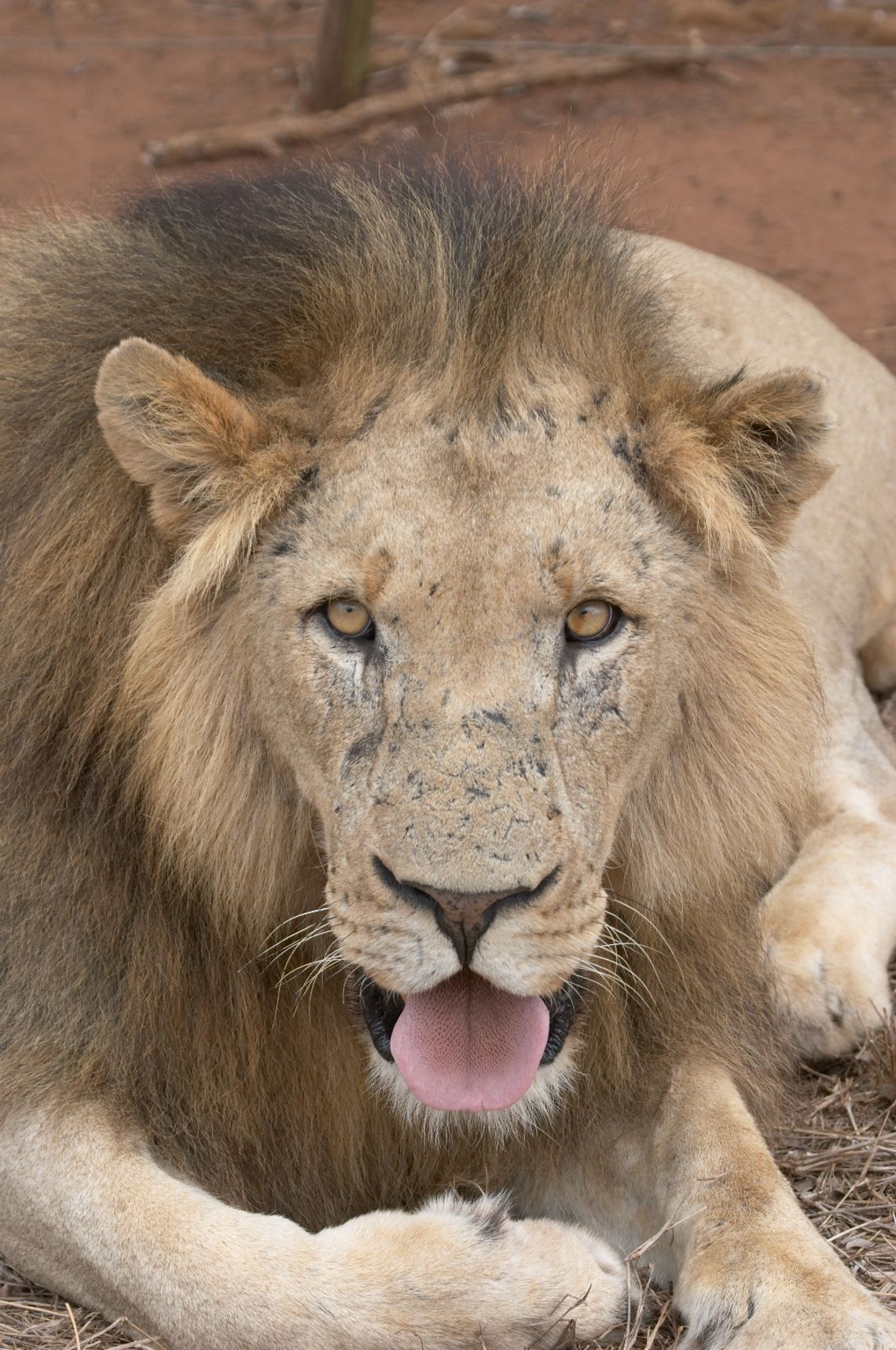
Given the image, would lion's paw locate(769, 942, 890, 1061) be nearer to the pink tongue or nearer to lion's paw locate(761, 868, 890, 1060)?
lion's paw locate(761, 868, 890, 1060)

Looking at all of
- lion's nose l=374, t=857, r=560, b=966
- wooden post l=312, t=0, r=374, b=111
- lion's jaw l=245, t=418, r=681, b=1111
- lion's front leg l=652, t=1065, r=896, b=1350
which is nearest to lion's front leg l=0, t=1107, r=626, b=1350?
lion's front leg l=652, t=1065, r=896, b=1350

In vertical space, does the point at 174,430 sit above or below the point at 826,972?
above

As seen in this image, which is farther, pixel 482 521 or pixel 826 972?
pixel 826 972

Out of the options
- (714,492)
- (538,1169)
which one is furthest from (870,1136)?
(714,492)

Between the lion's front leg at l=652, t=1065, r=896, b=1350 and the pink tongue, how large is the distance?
519 mm

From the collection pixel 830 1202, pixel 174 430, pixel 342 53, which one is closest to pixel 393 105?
pixel 342 53

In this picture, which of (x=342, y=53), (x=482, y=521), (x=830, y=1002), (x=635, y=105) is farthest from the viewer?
(x=635, y=105)

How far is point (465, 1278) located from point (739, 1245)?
0.48 metres

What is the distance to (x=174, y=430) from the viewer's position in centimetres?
278

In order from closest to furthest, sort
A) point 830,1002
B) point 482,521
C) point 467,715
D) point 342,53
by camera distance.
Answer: point 467,715, point 482,521, point 830,1002, point 342,53

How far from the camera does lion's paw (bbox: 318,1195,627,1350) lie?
2.74 m

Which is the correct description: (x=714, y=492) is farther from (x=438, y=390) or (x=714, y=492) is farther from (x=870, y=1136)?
(x=870, y=1136)

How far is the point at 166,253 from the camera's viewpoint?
3189 millimetres

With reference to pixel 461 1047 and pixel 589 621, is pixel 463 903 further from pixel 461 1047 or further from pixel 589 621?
pixel 589 621
